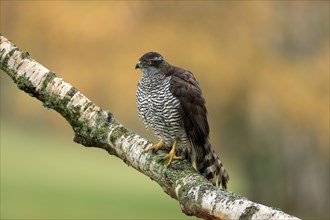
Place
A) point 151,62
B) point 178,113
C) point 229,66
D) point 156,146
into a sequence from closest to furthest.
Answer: point 156,146 < point 178,113 < point 151,62 < point 229,66

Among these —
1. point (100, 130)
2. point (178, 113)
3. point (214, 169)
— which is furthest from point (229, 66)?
point (100, 130)

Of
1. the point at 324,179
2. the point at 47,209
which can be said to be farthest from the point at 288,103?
the point at 47,209

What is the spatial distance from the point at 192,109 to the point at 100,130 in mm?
781

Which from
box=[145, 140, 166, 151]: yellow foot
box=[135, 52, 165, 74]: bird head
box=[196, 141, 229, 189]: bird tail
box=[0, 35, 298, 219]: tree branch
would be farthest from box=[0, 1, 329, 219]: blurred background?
box=[0, 35, 298, 219]: tree branch

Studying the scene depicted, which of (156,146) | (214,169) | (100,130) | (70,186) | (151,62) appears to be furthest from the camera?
(70,186)

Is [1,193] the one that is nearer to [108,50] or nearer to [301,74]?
[108,50]

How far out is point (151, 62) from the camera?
5.93 m

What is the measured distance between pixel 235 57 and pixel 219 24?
736 millimetres

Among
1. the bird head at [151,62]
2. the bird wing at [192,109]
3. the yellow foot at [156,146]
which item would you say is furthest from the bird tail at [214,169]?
the bird head at [151,62]

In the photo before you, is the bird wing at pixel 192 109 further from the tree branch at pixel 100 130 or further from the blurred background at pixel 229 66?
the blurred background at pixel 229 66

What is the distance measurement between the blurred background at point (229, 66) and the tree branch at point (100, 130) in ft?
28.0

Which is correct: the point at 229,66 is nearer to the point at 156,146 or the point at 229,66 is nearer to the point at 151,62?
the point at 151,62

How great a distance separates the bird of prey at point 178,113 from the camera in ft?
18.5

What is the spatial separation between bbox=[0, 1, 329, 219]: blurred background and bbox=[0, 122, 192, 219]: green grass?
8cm
